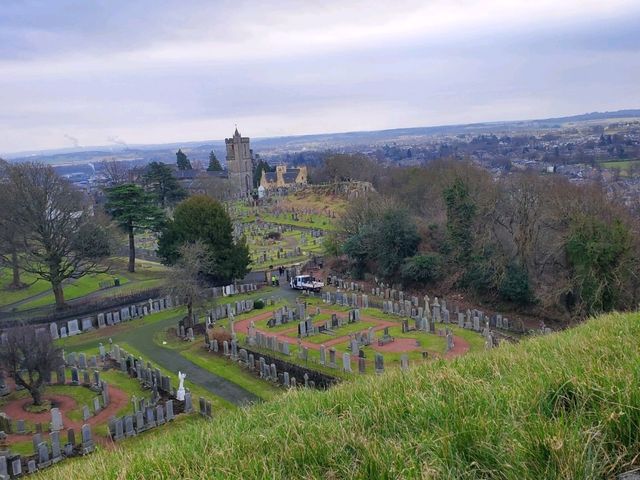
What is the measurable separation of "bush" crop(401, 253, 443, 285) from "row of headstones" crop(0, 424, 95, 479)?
945 inches

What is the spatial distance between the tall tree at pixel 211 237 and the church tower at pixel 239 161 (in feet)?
218

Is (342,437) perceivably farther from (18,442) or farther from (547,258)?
(547,258)

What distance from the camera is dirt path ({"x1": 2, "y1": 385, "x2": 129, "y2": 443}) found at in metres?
18.3

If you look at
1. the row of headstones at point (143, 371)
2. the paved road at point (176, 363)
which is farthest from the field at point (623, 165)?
the row of headstones at point (143, 371)

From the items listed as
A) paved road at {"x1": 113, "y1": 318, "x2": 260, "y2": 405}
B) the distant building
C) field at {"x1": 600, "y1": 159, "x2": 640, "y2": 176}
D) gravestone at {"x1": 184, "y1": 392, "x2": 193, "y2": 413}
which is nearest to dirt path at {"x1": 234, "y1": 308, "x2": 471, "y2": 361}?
paved road at {"x1": 113, "y1": 318, "x2": 260, "y2": 405}

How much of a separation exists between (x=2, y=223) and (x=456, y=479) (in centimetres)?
3607

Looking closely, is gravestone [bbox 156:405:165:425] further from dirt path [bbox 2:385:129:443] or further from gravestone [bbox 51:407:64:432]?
gravestone [bbox 51:407:64:432]

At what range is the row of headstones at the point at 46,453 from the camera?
15.1 m

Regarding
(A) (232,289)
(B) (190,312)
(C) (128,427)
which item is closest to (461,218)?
(A) (232,289)

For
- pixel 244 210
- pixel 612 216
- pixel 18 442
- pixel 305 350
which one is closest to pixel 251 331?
pixel 305 350

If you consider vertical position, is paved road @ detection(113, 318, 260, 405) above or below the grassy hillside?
below

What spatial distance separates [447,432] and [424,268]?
3193 cm

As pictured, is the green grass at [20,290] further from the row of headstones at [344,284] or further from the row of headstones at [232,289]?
the row of headstones at [344,284]

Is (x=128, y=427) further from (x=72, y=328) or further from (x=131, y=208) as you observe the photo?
(x=131, y=208)
